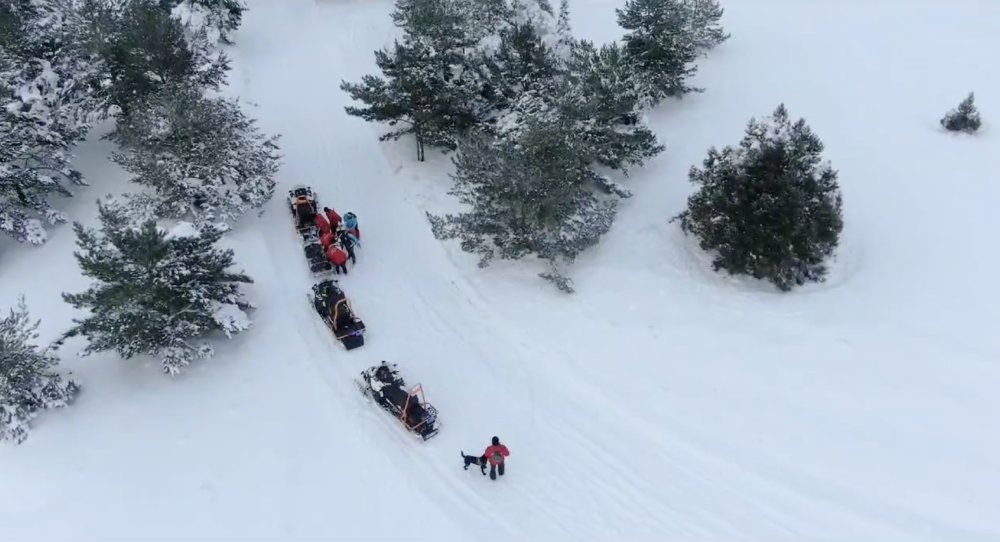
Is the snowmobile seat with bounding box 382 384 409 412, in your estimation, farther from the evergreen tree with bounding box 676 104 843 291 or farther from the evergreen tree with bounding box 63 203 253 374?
the evergreen tree with bounding box 676 104 843 291

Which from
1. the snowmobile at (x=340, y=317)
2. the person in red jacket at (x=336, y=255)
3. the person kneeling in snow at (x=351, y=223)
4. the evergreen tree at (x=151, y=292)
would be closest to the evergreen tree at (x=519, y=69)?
the person kneeling in snow at (x=351, y=223)

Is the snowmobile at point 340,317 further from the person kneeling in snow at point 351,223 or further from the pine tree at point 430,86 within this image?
the pine tree at point 430,86

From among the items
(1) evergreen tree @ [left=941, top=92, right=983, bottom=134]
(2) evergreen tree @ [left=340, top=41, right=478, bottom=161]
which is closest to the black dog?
(2) evergreen tree @ [left=340, top=41, right=478, bottom=161]

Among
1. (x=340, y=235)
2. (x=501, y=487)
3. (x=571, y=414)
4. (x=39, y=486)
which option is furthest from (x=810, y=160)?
(x=39, y=486)

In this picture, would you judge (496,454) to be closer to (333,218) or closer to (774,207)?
(333,218)

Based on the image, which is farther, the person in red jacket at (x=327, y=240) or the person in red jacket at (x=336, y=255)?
the person in red jacket at (x=327, y=240)

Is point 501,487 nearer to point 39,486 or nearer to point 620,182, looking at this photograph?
point 39,486
